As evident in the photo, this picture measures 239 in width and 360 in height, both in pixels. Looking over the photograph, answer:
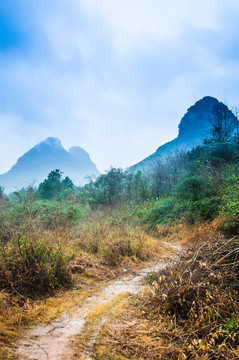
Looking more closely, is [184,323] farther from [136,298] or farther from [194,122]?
[194,122]

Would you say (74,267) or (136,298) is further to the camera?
(74,267)

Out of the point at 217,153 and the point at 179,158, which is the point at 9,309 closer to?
the point at 217,153

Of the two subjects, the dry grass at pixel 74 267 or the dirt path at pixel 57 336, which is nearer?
the dirt path at pixel 57 336

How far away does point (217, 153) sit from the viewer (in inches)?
631

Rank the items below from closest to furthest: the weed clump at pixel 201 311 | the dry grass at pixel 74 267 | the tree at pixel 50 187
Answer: the weed clump at pixel 201 311 < the dry grass at pixel 74 267 < the tree at pixel 50 187

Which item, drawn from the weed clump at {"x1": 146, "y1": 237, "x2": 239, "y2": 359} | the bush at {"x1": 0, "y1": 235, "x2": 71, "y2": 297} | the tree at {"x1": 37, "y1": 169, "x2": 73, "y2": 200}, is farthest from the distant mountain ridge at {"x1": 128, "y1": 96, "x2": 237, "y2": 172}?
the weed clump at {"x1": 146, "y1": 237, "x2": 239, "y2": 359}

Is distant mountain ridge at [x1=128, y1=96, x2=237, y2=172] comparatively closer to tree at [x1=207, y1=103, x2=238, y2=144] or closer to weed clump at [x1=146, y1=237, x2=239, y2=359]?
tree at [x1=207, y1=103, x2=238, y2=144]

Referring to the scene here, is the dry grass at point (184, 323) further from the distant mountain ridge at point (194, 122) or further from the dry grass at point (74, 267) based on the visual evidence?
the distant mountain ridge at point (194, 122)

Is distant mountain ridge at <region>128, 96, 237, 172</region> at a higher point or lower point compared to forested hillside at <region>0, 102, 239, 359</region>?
higher

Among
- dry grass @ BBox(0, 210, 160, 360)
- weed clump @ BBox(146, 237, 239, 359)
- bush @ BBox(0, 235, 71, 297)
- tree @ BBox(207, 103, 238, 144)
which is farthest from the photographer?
tree @ BBox(207, 103, 238, 144)

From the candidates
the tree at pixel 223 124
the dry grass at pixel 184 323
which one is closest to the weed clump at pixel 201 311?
the dry grass at pixel 184 323

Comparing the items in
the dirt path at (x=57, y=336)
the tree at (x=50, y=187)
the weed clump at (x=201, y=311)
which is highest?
the tree at (x=50, y=187)

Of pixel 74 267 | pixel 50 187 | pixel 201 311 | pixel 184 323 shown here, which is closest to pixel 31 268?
pixel 74 267

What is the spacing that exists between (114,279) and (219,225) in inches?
215
